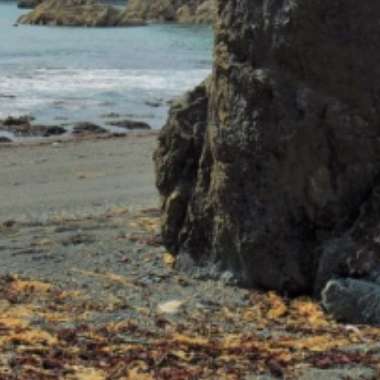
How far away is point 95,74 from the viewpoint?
35531 millimetres

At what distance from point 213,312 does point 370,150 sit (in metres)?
1.54

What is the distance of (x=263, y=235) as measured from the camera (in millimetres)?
6703

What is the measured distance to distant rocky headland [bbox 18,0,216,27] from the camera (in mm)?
84250

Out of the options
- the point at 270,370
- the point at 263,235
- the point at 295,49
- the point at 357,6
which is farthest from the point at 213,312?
the point at 357,6

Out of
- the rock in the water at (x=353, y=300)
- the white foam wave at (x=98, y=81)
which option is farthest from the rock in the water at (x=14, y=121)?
the rock in the water at (x=353, y=300)

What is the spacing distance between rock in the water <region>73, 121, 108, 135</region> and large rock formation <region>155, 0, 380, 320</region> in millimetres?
13654

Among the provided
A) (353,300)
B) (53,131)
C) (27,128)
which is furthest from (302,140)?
(27,128)

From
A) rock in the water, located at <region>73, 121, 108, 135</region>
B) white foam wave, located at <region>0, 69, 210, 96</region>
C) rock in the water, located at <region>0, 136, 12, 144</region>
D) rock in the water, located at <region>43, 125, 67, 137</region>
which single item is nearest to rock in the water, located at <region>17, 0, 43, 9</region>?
white foam wave, located at <region>0, 69, 210, 96</region>

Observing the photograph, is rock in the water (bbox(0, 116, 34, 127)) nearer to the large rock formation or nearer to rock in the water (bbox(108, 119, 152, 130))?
rock in the water (bbox(108, 119, 152, 130))

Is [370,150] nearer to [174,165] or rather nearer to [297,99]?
[297,99]

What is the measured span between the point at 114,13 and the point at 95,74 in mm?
51898

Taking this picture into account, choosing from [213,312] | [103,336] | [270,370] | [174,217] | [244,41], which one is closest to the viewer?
[270,370]

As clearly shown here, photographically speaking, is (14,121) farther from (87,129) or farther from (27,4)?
(27,4)

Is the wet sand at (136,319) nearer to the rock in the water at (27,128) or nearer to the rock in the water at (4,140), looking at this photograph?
the rock in the water at (4,140)
